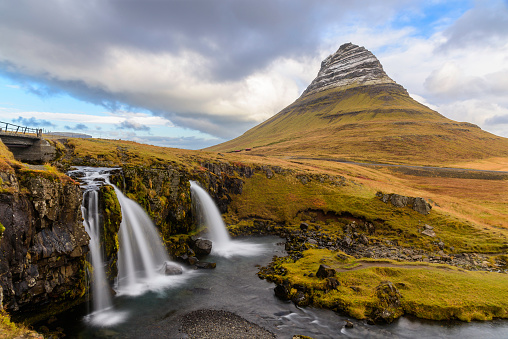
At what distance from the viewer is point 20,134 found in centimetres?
3712

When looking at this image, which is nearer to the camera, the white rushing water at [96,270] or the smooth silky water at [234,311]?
the smooth silky water at [234,311]

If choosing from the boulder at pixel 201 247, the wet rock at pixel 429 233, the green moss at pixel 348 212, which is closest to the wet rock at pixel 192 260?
the boulder at pixel 201 247

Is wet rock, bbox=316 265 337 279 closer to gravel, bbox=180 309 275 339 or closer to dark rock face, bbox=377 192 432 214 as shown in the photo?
gravel, bbox=180 309 275 339

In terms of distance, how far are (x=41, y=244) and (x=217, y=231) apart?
93.2ft

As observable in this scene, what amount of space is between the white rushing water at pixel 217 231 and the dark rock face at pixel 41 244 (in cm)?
2023

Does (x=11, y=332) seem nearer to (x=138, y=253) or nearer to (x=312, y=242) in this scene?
(x=138, y=253)

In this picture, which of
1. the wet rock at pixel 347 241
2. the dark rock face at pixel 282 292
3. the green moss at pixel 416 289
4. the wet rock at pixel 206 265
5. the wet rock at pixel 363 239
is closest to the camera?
the green moss at pixel 416 289

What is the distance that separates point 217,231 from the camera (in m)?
45.1

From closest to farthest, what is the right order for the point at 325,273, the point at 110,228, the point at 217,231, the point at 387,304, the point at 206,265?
the point at 387,304 → the point at 110,228 → the point at 325,273 → the point at 206,265 → the point at 217,231

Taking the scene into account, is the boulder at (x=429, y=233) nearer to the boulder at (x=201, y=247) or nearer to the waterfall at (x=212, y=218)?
the waterfall at (x=212, y=218)

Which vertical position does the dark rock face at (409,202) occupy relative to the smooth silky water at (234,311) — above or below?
above

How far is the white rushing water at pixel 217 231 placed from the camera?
128 ft

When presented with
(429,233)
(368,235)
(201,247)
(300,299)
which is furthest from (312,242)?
(429,233)

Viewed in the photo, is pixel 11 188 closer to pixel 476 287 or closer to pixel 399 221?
pixel 476 287
